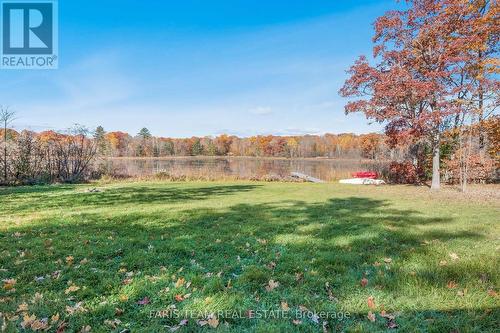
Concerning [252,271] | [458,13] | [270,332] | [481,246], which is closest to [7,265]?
[252,271]

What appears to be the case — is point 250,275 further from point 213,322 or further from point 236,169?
point 236,169

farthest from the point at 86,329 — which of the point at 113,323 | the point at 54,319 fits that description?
the point at 54,319

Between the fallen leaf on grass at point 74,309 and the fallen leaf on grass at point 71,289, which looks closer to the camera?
the fallen leaf on grass at point 74,309

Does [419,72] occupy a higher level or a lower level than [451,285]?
higher

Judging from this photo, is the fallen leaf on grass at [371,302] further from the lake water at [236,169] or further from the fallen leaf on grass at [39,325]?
the lake water at [236,169]

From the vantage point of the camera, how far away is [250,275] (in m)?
3.33

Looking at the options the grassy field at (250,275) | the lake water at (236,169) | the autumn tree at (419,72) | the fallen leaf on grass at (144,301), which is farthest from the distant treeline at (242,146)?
the fallen leaf on grass at (144,301)

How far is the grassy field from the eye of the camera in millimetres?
2473


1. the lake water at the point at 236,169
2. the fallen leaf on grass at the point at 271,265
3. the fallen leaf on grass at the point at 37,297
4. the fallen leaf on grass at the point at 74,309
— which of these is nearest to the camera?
the fallen leaf on grass at the point at 74,309

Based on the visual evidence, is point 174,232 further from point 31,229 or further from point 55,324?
point 55,324

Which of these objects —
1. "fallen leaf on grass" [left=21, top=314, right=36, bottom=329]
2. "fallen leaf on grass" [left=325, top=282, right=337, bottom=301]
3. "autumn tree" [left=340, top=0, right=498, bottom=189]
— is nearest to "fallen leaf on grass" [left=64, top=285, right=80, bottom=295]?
"fallen leaf on grass" [left=21, top=314, right=36, bottom=329]

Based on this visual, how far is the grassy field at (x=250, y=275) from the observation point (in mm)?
2473

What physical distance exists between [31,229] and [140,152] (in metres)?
77.3

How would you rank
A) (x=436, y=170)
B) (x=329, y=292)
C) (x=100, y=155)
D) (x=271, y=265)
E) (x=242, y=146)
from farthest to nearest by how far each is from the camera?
(x=242, y=146) < (x=100, y=155) < (x=436, y=170) < (x=271, y=265) < (x=329, y=292)
